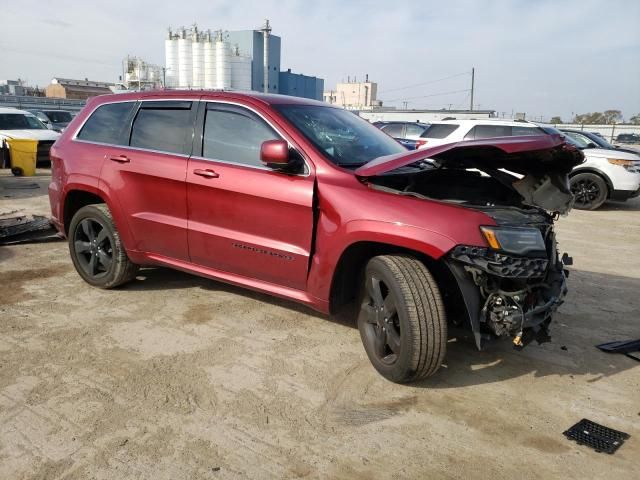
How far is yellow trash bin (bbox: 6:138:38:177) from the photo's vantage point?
40.9 feet

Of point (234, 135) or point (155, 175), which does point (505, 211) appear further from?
point (155, 175)

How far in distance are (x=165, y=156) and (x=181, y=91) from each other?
1.95 ft

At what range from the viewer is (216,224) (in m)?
3.88

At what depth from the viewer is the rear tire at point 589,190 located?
34.1 ft

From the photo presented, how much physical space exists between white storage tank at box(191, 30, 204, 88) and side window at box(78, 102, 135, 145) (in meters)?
48.4

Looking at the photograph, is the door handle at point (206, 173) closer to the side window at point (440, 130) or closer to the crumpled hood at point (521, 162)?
the crumpled hood at point (521, 162)

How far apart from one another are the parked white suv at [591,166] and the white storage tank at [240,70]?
144ft

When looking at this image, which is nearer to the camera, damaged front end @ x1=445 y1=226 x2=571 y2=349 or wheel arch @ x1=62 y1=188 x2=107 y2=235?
damaged front end @ x1=445 y1=226 x2=571 y2=349

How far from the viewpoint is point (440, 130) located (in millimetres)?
11156

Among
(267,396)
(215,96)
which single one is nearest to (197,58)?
(215,96)

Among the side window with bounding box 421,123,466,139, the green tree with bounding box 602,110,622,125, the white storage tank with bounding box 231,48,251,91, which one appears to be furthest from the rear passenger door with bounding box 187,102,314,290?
the green tree with bounding box 602,110,622,125

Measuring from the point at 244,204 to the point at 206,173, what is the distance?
0.44 meters

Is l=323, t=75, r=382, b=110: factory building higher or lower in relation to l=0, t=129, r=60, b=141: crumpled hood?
higher

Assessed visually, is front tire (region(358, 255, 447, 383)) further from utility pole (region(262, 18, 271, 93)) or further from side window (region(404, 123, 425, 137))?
utility pole (region(262, 18, 271, 93))
